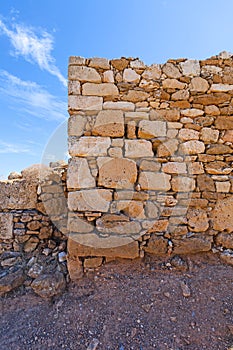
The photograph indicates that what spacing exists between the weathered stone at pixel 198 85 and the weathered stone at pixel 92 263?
8.33ft

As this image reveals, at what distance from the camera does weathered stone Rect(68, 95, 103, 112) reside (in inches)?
104

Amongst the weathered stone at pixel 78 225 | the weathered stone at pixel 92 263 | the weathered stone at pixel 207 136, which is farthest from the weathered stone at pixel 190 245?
the weathered stone at pixel 207 136

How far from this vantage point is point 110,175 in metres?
2.61

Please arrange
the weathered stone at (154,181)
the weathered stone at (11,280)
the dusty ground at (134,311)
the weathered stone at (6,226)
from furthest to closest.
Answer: the weathered stone at (6,226) < the weathered stone at (154,181) < the weathered stone at (11,280) < the dusty ground at (134,311)

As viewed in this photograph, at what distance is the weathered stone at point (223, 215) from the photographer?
8.90 ft

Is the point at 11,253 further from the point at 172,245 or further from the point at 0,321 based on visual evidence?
the point at 172,245

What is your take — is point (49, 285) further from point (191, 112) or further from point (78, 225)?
point (191, 112)

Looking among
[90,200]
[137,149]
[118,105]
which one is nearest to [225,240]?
[137,149]

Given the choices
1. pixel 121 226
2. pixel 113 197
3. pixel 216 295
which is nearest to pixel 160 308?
pixel 216 295

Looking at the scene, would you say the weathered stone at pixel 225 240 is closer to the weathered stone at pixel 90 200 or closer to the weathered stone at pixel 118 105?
the weathered stone at pixel 90 200

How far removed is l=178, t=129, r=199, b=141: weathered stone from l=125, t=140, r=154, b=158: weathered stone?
467 mm

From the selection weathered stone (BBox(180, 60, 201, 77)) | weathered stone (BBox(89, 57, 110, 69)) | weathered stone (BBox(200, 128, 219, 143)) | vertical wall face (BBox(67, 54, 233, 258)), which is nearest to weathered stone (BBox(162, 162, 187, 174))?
vertical wall face (BBox(67, 54, 233, 258))

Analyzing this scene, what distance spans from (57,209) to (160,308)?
1.86 metres

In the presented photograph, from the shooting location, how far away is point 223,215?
107 inches
